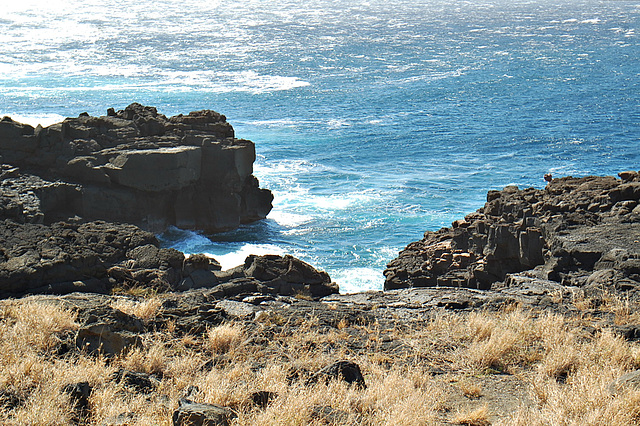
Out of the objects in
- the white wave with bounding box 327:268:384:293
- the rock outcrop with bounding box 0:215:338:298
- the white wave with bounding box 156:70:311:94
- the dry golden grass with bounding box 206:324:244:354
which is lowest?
the white wave with bounding box 327:268:384:293

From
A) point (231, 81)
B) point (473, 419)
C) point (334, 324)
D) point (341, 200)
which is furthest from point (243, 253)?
point (231, 81)

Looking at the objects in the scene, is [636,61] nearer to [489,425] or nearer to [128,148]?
[128,148]

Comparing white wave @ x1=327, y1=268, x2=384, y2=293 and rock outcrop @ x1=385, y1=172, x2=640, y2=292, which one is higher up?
rock outcrop @ x1=385, y1=172, x2=640, y2=292

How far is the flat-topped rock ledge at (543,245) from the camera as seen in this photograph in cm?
1448

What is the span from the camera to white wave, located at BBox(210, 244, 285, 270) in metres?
29.1

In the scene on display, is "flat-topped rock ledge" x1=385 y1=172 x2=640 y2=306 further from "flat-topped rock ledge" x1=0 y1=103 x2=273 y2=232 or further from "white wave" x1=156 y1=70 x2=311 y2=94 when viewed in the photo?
"white wave" x1=156 y1=70 x2=311 y2=94

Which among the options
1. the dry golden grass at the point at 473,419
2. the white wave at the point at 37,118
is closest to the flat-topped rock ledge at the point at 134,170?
the dry golden grass at the point at 473,419

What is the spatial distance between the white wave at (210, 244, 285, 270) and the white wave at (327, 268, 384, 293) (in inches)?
125

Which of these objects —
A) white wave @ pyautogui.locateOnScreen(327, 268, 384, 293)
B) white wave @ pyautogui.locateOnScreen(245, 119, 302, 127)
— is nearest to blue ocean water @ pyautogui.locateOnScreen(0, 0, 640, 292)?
white wave @ pyautogui.locateOnScreen(327, 268, 384, 293)

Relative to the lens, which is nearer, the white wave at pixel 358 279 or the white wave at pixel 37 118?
the white wave at pixel 358 279

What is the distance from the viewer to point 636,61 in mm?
76625

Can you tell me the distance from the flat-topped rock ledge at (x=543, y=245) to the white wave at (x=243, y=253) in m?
9.27

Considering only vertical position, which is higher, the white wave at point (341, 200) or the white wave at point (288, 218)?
the white wave at point (341, 200)

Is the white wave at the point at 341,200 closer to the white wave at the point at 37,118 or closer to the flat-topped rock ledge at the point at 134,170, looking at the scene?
the flat-topped rock ledge at the point at 134,170
